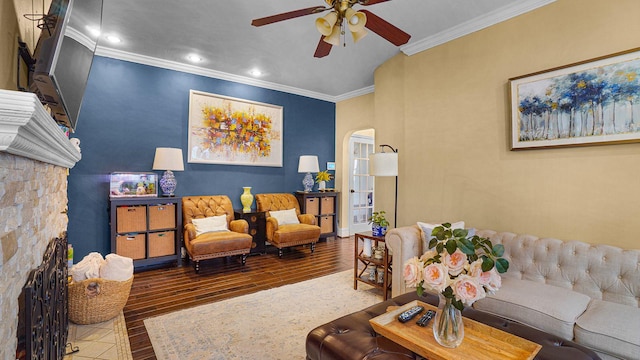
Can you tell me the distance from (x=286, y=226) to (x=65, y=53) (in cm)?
363

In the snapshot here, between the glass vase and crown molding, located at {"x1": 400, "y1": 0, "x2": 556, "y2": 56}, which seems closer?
the glass vase

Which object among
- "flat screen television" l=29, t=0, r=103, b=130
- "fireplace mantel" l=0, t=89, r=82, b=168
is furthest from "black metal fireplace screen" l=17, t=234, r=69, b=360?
"flat screen television" l=29, t=0, r=103, b=130

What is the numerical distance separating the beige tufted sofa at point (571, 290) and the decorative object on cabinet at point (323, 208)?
2.82 metres

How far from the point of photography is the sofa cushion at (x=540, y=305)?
1.85 meters

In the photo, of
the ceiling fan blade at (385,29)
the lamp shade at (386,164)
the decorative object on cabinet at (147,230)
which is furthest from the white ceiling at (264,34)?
the decorative object on cabinet at (147,230)

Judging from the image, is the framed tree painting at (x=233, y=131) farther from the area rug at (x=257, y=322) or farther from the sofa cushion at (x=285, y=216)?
the area rug at (x=257, y=322)

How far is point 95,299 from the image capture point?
2.45 metres

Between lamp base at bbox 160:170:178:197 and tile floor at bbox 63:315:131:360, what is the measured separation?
76.0 inches

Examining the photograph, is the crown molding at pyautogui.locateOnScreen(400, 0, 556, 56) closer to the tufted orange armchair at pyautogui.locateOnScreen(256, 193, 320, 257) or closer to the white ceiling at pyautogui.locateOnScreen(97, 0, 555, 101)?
the white ceiling at pyautogui.locateOnScreen(97, 0, 555, 101)

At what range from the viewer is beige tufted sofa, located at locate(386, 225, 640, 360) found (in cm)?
173

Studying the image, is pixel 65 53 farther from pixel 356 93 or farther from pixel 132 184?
pixel 356 93

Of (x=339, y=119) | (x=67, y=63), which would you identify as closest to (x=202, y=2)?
(x=67, y=63)

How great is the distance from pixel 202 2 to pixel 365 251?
3.12 meters

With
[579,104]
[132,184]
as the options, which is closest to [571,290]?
[579,104]
